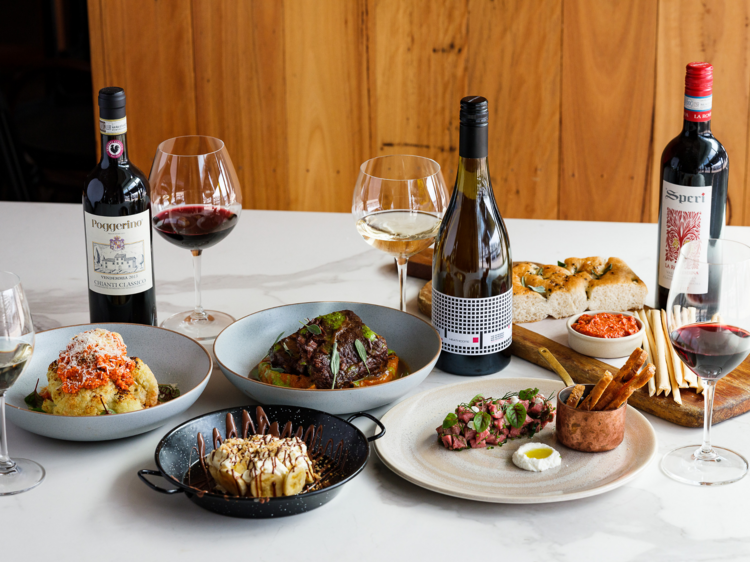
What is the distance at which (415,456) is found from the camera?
39.2 inches

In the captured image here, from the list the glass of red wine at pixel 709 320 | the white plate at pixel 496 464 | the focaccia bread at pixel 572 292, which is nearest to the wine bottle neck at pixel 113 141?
Answer: the white plate at pixel 496 464

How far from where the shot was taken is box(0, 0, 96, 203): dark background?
3.04 m

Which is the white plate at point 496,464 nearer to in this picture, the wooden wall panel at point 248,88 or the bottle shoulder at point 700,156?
the bottle shoulder at point 700,156

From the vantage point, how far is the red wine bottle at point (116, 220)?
3.87ft

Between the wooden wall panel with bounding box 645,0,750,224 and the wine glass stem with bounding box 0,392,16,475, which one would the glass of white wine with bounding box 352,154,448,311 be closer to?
the wine glass stem with bounding box 0,392,16,475

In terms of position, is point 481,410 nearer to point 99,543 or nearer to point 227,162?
point 99,543

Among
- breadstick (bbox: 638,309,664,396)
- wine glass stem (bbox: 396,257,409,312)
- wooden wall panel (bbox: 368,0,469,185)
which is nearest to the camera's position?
breadstick (bbox: 638,309,664,396)

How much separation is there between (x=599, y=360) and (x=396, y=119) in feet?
6.22

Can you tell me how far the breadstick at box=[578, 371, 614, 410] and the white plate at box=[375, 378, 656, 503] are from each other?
0.19 ft

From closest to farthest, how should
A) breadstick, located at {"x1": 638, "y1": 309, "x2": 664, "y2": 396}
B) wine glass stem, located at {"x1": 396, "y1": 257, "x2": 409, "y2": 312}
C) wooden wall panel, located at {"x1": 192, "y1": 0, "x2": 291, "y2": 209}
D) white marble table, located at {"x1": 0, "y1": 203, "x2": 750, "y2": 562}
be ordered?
1. white marble table, located at {"x1": 0, "y1": 203, "x2": 750, "y2": 562}
2. breadstick, located at {"x1": 638, "y1": 309, "x2": 664, "y2": 396}
3. wine glass stem, located at {"x1": 396, "y1": 257, "x2": 409, "y2": 312}
4. wooden wall panel, located at {"x1": 192, "y1": 0, "x2": 291, "y2": 209}

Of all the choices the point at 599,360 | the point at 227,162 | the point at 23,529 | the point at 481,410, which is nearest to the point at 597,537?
the point at 481,410

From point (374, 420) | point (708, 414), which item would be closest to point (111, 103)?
point (374, 420)

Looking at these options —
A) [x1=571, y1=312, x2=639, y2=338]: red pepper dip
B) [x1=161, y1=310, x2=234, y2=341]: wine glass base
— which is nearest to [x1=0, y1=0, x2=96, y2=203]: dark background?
[x1=161, y1=310, x2=234, y2=341]: wine glass base

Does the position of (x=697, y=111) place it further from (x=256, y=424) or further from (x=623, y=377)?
(x=256, y=424)
